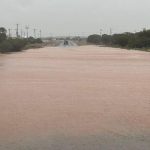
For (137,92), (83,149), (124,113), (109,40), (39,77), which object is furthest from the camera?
(109,40)

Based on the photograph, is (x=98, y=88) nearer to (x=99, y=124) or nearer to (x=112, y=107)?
(x=112, y=107)

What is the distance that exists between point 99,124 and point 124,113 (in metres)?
1.89

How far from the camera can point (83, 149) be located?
305 inches

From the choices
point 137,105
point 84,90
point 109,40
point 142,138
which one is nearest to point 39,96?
point 84,90

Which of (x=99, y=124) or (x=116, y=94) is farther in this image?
(x=116, y=94)

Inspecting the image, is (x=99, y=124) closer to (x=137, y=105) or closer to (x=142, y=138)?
(x=142, y=138)

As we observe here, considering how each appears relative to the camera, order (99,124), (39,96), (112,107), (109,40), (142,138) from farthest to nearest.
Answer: (109,40)
(39,96)
(112,107)
(99,124)
(142,138)

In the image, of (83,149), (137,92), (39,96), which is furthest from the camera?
(137,92)

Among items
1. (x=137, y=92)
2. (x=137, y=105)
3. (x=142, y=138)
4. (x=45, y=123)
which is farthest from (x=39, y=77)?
(x=142, y=138)

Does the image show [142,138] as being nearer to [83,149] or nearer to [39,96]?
[83,149]

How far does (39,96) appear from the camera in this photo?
15930 millimetres

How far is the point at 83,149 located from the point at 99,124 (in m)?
2.70

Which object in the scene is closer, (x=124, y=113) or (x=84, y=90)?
(x=124, y=113)

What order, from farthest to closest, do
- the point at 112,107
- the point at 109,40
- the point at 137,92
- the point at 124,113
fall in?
the point at 109,40
the point at 137,92
the point at 112,107
the point at 124,113
